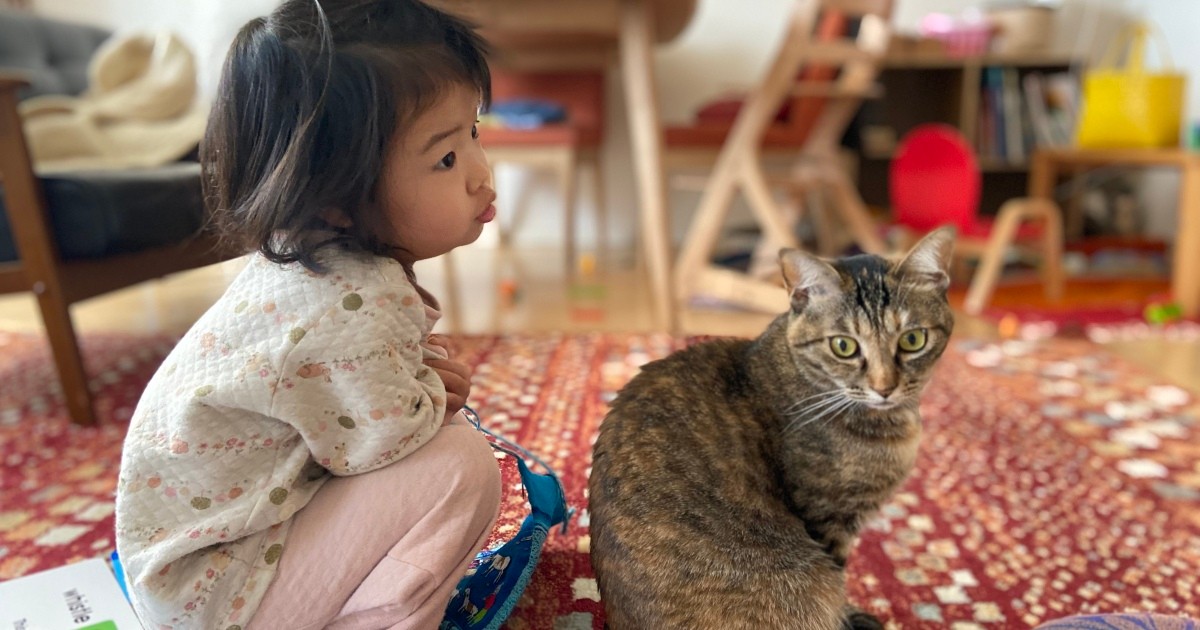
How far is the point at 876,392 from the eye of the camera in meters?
0.78

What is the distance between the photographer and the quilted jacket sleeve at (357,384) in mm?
589

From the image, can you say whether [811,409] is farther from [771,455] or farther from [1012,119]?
[1012,119]

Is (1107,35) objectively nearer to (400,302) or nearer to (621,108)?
(621,108)

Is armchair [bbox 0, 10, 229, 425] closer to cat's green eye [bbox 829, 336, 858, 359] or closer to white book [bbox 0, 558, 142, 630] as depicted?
white book [bbox 0, 558, 142, 630]

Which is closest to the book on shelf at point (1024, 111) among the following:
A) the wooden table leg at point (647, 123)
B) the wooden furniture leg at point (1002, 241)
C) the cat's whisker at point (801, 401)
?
the wooden furniture leg at point (1002, 241)

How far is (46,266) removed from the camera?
1.40 meters

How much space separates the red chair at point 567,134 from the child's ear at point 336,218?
1.95 meters

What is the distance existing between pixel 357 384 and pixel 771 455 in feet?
1.41

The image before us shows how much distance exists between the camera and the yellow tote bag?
2.55m

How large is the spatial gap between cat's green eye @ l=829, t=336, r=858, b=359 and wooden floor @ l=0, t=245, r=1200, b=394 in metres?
0.97

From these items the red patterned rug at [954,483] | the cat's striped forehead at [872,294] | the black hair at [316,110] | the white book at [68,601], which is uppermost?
the black hair at [316,110]

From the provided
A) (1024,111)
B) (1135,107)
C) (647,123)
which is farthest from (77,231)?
(1024,111)

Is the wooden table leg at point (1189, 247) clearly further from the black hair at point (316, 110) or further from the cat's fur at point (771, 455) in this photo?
the black hair at point (316, 110)

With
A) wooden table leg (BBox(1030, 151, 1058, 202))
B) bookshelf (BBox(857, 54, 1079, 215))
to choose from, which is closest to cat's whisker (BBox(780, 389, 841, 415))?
wooden table leg (BBox(1030, 151, 1058, 202))
